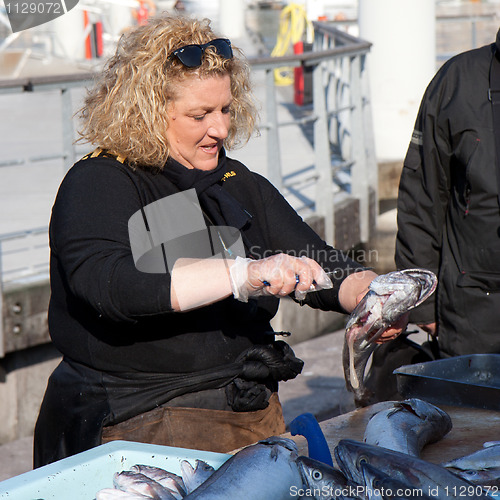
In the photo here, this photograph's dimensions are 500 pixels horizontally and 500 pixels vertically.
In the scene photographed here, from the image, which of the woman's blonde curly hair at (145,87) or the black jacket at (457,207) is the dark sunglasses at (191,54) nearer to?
the woman's blonde curly hair at (145,87)

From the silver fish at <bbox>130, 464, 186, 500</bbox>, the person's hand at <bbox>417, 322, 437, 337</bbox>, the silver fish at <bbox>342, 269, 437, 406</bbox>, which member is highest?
the silver fish at <bbox>342, 269, 437, 406</bbox>

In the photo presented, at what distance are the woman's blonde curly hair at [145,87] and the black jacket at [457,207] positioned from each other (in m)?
1.18

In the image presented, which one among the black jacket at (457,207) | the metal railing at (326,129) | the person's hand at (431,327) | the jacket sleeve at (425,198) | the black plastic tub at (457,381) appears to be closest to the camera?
the black plastic tub at (457,381)

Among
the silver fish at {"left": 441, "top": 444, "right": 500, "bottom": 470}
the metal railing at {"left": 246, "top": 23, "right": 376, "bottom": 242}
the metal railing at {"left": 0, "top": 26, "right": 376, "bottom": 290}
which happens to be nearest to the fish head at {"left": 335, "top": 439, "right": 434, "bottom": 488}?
the silver fish at {"left": 441, "top": 444, "right": 500, "bottom": 470}

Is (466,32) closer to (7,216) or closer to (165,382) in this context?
(7,216)

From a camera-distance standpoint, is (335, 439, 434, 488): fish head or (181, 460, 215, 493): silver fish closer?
(335, 439, 434, 488): fish head

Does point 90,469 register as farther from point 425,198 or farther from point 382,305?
point 425,198

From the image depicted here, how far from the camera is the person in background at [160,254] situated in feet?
7.78

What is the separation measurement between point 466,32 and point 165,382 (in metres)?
21.8

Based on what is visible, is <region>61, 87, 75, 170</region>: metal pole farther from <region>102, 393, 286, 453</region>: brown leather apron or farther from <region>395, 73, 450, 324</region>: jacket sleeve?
<region>102, 393, 286, 453</region>: brown leather apron

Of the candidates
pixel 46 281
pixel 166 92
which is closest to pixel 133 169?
pixel 166 92

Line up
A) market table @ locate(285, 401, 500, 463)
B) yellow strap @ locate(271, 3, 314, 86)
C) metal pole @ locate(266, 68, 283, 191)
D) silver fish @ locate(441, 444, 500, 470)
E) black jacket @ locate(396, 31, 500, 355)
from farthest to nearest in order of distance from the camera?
yellow strap @ locate(271, 3, 314, 86) → metal pole @ locate(266, 68, 283, 191) → black jacket @ locate(396, 31, 500, 355) → market table @ locate(285, 401, 500, 463) → silver fish @ locate(441, 444, 500, 470)

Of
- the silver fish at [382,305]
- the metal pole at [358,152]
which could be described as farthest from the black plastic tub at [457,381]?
the metal pole at [358,152]

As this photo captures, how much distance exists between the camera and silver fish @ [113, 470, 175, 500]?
5.90 ft
